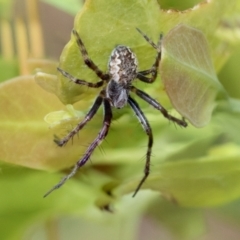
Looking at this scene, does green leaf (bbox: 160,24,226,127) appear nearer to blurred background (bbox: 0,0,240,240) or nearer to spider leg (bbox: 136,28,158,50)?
spider leg (bbox: 136,28,158,50)

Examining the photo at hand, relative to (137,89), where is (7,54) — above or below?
below

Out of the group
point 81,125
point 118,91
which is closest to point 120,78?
Answer: point 118,91

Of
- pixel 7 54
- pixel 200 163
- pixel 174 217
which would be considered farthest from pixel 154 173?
pixel 7 54

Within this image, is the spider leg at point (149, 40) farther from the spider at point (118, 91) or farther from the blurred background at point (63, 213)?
the blurred background at point (63, 213)

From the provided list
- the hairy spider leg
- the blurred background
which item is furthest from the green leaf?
the blurred background

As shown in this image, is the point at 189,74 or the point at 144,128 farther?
the point at 144,128

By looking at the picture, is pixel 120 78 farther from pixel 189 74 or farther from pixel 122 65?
pixel 189 74

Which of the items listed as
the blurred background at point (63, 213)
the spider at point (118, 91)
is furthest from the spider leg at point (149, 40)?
the blurred background at point (63, 213)

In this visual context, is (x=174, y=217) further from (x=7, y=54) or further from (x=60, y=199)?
(x=7, y=54)
